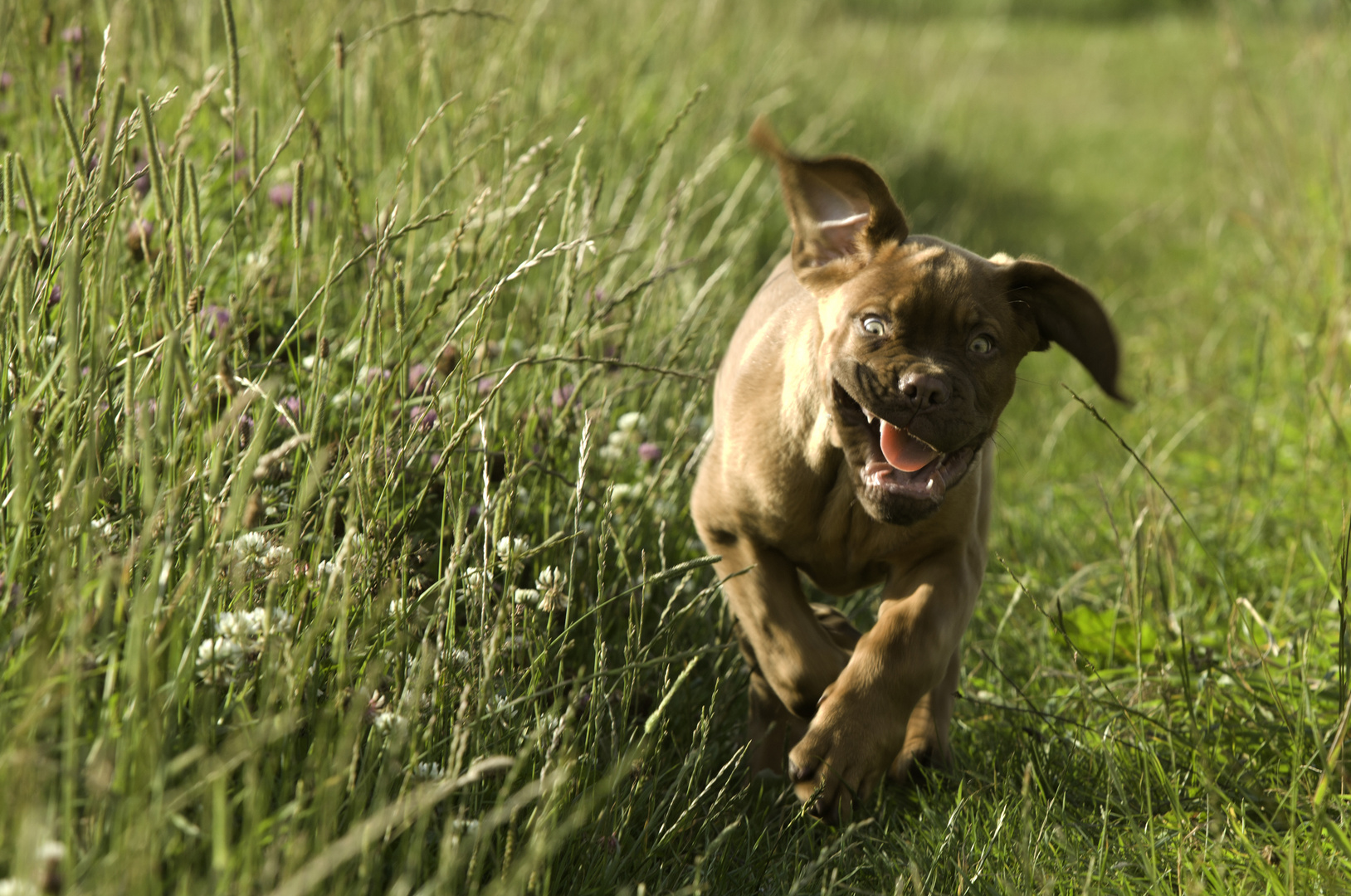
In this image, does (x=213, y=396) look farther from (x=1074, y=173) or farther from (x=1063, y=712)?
(x=1074, y=173)

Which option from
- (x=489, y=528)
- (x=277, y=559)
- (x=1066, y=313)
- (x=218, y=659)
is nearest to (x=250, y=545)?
(x=277, y=559)

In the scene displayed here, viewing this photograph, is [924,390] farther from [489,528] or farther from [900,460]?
[489,528]

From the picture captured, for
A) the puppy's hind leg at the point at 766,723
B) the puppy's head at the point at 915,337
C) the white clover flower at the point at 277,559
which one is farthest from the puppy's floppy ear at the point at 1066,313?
A: the white clover flower at the point at 277,559

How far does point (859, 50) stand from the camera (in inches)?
438

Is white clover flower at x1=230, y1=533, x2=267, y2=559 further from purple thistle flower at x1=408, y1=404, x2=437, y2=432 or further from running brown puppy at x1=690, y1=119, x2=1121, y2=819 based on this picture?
A: running brown puppy at x1=690, y1=119, x2=1121, y2=819

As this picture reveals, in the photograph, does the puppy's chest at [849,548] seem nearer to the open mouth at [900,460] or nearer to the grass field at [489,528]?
the open mouth at [900,460]

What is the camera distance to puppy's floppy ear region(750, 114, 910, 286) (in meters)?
2.63

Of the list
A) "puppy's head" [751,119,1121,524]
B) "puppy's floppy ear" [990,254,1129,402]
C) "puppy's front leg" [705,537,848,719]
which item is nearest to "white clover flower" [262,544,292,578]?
"puppy's front leg" [705,537,848,719]

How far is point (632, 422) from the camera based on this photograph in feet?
10.5

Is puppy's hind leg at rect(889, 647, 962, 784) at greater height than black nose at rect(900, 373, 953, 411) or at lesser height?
lesser

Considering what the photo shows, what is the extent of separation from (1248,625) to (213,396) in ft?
7.85

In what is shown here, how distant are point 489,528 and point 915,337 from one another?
97cm

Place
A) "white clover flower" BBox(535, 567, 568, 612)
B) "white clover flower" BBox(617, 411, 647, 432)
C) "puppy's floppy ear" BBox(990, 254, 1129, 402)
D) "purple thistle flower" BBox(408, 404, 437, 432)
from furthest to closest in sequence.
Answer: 1. "white clover flower" BBox(617, 411, 647, 432)
2. "puppy's floppy ear" BBox(990, 254, 1129, 402)
3. "white clover flower" BBox(535, 567, 568, 612)
4. "purple thistle flower" BBox(408, 404, 437, 432)

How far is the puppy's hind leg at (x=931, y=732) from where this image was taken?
2.72 meters
